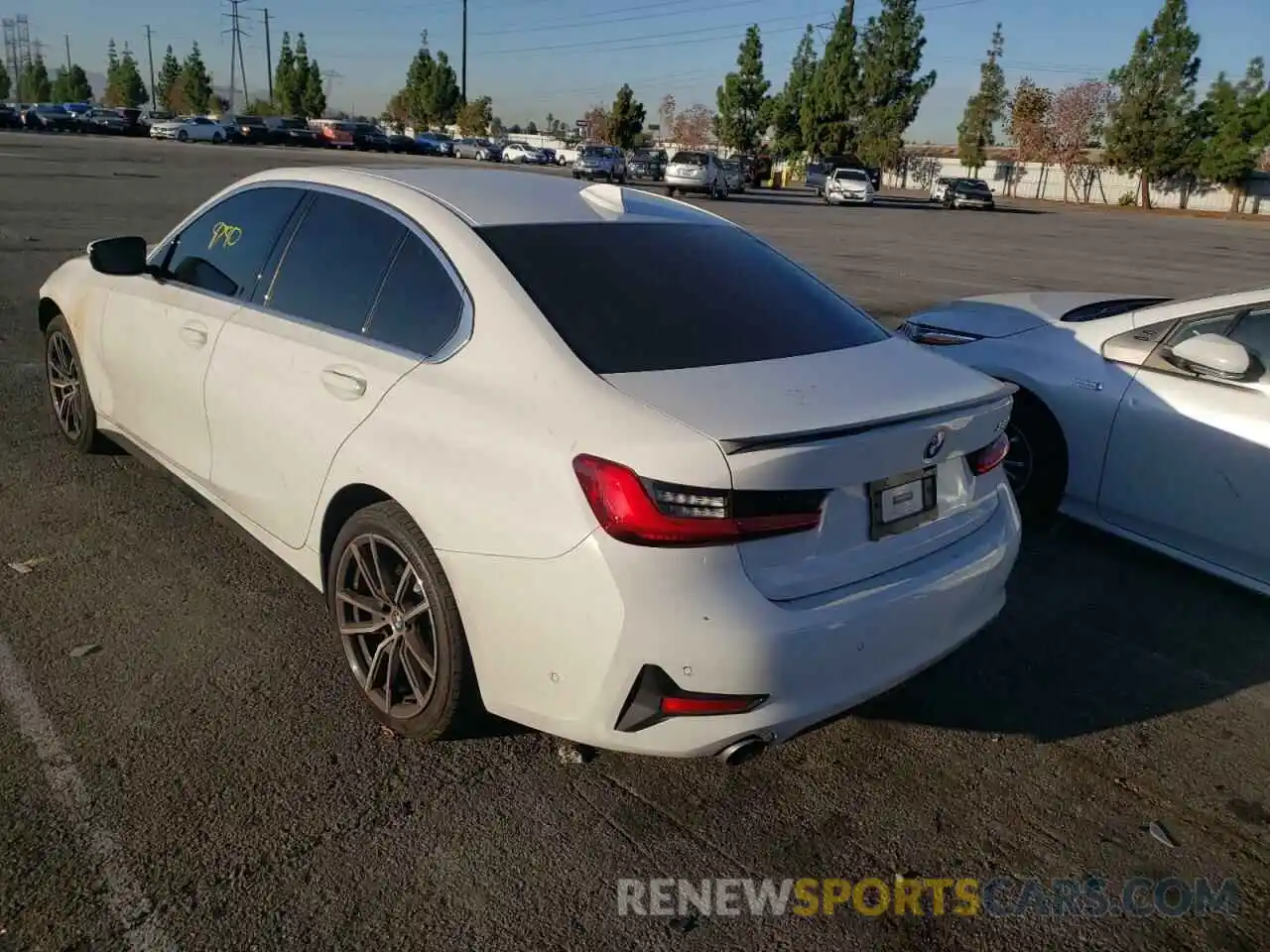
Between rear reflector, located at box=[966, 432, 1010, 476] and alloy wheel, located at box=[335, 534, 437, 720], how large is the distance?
1.62 metres

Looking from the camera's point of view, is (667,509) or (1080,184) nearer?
(667,509)

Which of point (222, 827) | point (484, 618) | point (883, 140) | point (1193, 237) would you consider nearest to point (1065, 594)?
point (484, 618)

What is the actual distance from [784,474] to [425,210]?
5.13 feet

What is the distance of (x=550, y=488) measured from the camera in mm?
2443

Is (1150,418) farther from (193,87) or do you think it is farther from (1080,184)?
(193,87)

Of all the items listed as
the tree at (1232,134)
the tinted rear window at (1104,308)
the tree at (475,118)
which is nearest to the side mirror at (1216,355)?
the tinted rear window at (1104,308)

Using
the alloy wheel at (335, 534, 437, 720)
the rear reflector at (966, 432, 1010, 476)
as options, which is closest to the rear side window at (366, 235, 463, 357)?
the alloy wheel at (335, 534, 437, 720)

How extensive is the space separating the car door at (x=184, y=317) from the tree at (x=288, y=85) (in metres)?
118

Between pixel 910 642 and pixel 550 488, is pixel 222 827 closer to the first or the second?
pixel 550 488

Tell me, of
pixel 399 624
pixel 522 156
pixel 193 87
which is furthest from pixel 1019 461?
pixel 193 87

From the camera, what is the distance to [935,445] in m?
2.74

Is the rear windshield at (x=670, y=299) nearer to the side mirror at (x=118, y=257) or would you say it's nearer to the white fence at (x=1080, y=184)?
the side mirror at (x=118, y=257)

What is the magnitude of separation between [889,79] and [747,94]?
34.5 feet

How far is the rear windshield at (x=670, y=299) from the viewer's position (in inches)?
113
